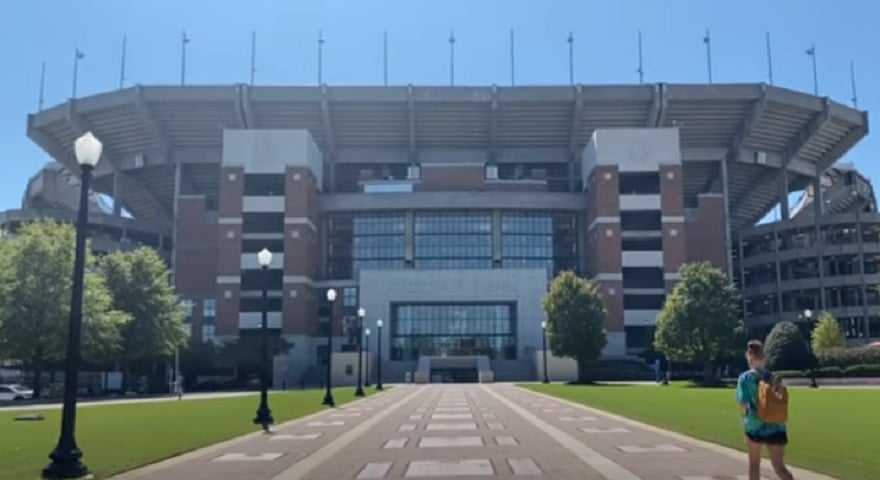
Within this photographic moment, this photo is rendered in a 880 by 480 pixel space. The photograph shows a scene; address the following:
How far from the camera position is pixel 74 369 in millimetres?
13930

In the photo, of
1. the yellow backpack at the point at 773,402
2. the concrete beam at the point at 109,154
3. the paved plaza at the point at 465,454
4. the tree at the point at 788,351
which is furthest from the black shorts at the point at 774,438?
the concrete beam at the point at 109,154

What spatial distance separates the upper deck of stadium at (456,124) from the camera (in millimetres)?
96750

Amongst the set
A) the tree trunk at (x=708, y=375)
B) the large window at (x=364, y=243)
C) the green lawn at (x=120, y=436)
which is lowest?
the green lawn at (x=120, y=436)

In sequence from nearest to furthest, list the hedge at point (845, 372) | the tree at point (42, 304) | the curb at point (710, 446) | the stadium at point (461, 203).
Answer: the curb at point (710, 446)
the tree at point (42, 304)
the hedge at point (845, 372)
the stadium at point (461, 203)

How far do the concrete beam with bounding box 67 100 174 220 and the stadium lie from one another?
0.30 meters

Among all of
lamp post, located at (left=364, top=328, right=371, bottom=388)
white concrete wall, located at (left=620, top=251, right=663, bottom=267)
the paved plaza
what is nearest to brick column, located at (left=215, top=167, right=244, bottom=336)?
lamp post, located at (left=364, top=328, right=371, bottom=388)

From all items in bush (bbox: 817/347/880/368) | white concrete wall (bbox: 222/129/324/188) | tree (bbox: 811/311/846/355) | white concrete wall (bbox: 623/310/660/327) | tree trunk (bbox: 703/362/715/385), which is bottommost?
tree trunk (bbox: 703/362/715/385)

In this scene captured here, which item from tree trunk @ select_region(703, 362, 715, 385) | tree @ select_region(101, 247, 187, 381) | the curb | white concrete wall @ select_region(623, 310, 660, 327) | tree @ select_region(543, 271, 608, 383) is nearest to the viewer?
the curb

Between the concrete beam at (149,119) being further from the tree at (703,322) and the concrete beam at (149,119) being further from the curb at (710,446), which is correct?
the curb at (710,446)

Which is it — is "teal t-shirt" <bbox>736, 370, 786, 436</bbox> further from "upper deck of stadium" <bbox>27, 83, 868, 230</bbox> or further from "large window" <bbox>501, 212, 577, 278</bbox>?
"large window" <bbox>501, 212, 577, 278</bbox>

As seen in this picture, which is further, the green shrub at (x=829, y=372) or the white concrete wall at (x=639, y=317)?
the white concrete wall at (x=639, y=317)

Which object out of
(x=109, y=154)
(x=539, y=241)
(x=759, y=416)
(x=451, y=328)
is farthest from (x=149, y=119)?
(x=759, y=416)

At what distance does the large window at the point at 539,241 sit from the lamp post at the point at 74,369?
91.1 m

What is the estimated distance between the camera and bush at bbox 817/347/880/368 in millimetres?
58269
